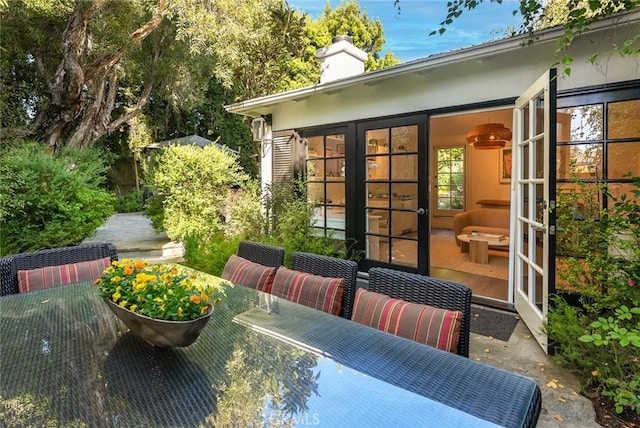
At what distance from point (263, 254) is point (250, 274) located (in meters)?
0.18

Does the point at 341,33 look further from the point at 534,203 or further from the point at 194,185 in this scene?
the point at 534,203

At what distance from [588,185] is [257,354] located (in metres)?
2.95

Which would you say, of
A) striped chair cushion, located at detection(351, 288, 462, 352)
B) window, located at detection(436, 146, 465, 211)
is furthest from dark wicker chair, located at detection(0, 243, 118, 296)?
window, located at detection(436, 146, 465, 211)

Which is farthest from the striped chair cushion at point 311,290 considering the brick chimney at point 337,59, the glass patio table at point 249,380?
the brick chimney at point 337,59

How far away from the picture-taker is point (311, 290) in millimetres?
2072

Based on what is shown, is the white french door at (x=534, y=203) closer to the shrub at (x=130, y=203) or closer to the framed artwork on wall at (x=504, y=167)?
the framed artwork on wall at (x=504, y=167)

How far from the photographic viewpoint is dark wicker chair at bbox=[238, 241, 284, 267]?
244 cm

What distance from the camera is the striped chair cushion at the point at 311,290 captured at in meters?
2.01

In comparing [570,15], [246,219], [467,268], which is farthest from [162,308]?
[467,268]

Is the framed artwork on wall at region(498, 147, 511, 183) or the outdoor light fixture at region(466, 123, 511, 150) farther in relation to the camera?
the framed artwork on wall at region(498, 147, 511, 183)

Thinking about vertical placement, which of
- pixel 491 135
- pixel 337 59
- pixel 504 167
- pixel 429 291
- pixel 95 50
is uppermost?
pixel 95 50

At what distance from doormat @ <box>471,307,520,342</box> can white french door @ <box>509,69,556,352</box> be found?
0.14m

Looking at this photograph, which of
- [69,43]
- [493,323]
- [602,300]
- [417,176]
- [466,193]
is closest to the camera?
[602,300]

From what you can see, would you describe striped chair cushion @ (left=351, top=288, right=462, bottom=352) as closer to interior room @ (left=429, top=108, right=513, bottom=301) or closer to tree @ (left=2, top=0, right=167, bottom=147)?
interior room @ (left=429, top=108, right=513, bottom=301)
